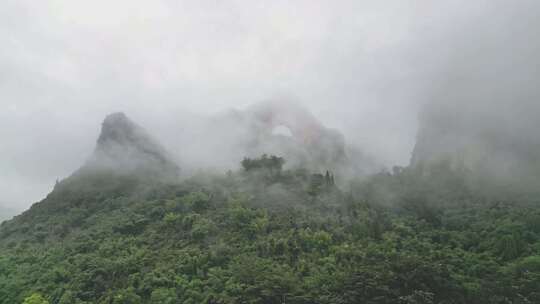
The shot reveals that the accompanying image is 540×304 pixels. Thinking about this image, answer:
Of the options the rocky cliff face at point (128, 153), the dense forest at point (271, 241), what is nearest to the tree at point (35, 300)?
the dense forest at point (271, 241)

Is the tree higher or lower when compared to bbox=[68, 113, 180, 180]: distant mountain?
lower

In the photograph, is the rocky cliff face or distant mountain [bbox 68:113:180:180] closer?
distant mountain [bbox 68:113:180:180]

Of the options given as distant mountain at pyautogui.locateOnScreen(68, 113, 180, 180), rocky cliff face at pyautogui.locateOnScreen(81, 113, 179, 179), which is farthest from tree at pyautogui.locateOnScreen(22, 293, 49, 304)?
rocky cliff face at pyautogui.locateOnScreen(81, 113, 179, 179)

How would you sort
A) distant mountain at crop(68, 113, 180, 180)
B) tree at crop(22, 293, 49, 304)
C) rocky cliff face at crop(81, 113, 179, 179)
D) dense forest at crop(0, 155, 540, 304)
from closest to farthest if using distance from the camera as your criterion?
1. dense forest at crop(0, 155, 540, 304)
2. tree at crop(22, 293, 49, 304)
3. distant mountain at crop(68, 113, 180, 180)
4. rocky cliff face at crop(81, 113, 179, 179)

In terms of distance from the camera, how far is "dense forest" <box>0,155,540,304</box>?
1368 inches

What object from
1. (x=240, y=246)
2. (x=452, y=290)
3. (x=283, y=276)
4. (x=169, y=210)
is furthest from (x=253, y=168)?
(x=452, y=290)

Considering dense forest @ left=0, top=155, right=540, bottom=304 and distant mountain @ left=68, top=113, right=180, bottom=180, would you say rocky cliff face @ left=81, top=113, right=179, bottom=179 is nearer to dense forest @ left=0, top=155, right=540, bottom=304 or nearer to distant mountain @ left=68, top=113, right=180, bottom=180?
distant mountain @ left=68, top=113, right=180, bottom=180

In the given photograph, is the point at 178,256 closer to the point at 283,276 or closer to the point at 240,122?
the point at 283,276

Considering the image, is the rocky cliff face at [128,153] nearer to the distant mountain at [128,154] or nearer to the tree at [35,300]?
the distant mountain at [128,154]

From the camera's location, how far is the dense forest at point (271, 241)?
34.8 meters

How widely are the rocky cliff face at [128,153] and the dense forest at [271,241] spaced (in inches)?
144

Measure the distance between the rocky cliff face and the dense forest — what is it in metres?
3.65

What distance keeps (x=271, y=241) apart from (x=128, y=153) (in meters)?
42.3

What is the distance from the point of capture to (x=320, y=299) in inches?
1307
